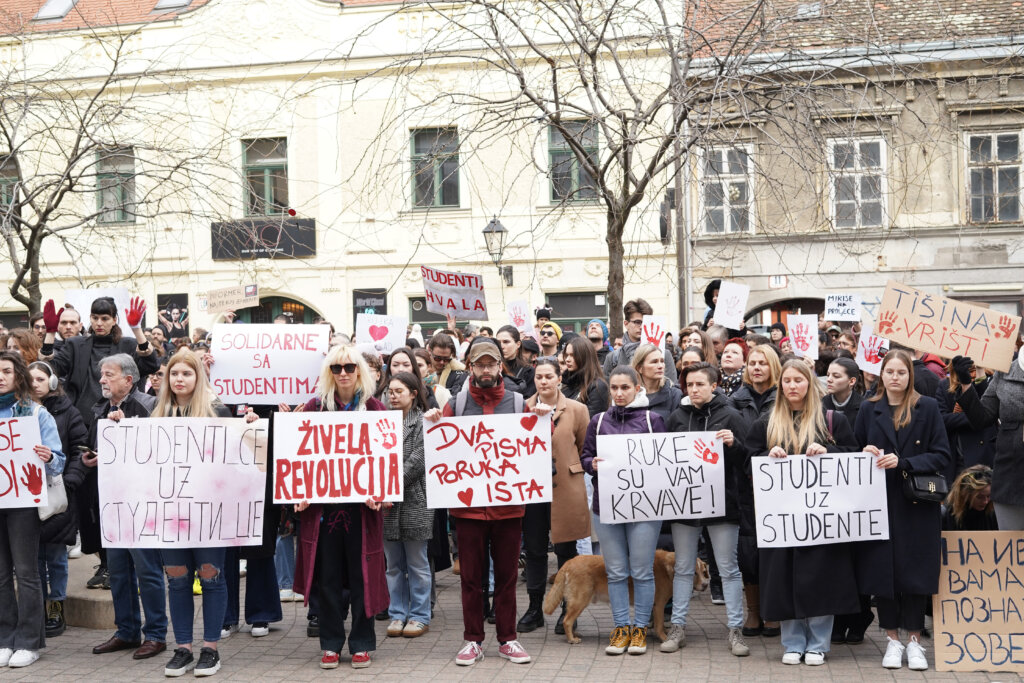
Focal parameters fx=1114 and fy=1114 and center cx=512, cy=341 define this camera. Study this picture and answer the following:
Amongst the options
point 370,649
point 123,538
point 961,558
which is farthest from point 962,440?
point 123,538

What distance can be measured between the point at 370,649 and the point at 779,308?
1849 cm

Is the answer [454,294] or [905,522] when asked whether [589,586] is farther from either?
[454,294]

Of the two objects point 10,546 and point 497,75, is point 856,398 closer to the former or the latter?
point 10,546

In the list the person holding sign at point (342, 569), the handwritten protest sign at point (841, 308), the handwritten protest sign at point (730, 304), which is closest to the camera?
the person holding sign at point (342, 569)

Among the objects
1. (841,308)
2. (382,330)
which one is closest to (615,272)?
(382,330)

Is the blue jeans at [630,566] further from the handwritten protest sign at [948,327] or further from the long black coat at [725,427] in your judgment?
the handwritten protest sign at [948,327]

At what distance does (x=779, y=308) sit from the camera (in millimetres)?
23922

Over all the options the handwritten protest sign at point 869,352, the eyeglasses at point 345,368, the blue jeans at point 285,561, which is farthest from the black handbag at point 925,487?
the blue jeans at point 285,561

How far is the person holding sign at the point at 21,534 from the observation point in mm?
6895

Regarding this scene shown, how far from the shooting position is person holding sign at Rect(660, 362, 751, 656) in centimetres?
700

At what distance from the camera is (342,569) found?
6781 mm

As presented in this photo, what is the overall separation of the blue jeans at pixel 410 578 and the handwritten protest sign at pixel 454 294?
519 centimetres

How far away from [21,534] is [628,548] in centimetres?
380

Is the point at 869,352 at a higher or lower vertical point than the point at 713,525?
higher
